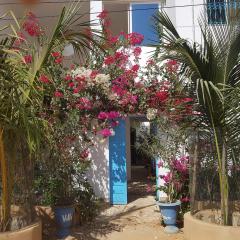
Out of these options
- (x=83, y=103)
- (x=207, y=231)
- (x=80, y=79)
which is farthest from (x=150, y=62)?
(x=207, y=231)

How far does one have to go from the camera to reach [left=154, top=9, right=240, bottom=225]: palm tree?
5819mm

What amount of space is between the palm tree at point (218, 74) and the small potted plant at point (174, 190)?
172 cm

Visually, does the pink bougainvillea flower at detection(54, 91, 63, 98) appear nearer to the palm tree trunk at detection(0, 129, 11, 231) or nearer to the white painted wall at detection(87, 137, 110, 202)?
the white painted wall at detection(87, 137, 110, 202)

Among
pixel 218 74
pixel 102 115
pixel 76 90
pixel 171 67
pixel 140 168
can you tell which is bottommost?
pixel 140 168

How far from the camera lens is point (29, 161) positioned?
593cm

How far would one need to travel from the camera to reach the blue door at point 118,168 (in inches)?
385

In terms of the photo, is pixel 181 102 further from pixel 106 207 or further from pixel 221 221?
pixel 106 207

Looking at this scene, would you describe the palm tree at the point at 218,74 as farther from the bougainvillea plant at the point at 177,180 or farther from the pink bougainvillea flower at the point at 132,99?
the pink bougainvillea flower at the point at 132,99

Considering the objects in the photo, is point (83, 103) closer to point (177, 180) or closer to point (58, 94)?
point (58, 94)

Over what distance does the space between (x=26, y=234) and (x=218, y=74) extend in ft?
11.3

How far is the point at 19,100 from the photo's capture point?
4.99 m

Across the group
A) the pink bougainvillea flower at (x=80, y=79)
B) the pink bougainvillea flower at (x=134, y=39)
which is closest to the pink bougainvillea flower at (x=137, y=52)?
the pink bougainvillea flower at (x=134, y=39)

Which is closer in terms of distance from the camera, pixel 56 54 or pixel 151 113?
pixel 56 54

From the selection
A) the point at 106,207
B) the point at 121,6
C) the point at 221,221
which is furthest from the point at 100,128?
the point at 121,6
